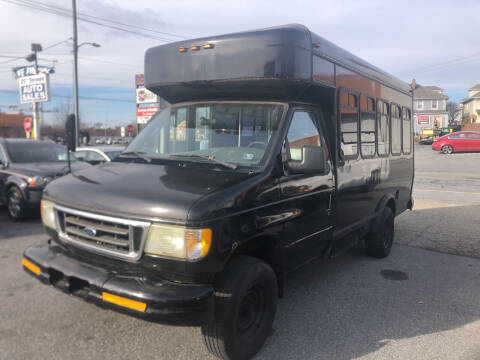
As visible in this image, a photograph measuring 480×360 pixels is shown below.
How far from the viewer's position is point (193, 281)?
8.91 ft

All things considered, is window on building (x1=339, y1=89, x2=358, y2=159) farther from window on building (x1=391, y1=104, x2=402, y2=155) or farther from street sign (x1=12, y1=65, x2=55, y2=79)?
street sign (x1=12, y1=65, x2=55, y2=79)

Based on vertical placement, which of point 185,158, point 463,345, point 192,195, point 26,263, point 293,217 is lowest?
point 463,345

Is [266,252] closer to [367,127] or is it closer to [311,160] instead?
[311,160]

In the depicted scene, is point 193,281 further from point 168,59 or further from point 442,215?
point 442,215

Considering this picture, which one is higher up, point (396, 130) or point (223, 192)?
point (396, 130)

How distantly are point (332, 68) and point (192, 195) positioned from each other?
240 cm

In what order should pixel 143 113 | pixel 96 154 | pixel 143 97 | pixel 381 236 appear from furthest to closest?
pixel 143 97, pixel 143 113, pixel 96 154, pixel 381 236

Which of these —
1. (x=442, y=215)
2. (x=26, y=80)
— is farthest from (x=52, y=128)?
(x=442, y=215)

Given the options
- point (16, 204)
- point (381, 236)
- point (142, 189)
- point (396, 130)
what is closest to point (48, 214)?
point (142, 189)

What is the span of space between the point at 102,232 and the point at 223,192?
98 centimetres

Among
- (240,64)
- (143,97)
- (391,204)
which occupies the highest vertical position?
(143,97)

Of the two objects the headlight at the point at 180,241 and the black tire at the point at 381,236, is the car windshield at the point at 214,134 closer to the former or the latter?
the headlight at the point at 180,241

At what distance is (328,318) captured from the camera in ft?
13.0

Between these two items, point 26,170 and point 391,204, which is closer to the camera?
point 391,204
